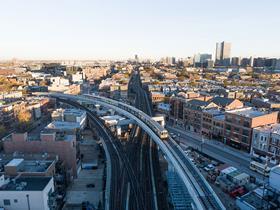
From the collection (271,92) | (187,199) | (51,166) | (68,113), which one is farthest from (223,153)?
(271,92)

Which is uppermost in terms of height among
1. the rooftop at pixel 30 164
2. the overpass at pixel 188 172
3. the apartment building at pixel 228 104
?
the apartment building at pixel 228 104

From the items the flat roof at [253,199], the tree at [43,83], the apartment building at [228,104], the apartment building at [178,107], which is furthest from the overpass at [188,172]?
the tree at [43,83]

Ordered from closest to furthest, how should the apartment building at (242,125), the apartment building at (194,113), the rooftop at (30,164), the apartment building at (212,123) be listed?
the rooftop at (30,164) < the apartment building at (242,125) < the apartment building at (212,123) < the apartment building at (194,113)

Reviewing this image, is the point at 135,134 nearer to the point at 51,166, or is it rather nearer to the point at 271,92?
the point at 51,166

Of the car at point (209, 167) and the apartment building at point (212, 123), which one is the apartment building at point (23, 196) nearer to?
the car at point (209, 167)

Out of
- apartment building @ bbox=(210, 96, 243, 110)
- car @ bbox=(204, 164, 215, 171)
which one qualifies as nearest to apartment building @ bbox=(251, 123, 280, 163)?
car @ bbox=(204, 164, 215, 171)

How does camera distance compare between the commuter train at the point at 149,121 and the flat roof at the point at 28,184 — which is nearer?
the flat roof at the point at 28,184
